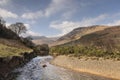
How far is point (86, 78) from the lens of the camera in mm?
55062

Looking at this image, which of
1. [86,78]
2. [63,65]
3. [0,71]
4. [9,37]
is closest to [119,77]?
[86,78]

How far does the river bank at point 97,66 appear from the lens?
55559 millimetres

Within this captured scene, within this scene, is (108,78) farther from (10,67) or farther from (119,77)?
(10,67)

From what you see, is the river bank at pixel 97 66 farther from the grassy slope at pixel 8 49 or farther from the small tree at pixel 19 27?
the small tree at pixel 19 27

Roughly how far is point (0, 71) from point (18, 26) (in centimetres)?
13068

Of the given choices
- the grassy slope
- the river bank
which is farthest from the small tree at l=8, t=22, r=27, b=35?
the river bank

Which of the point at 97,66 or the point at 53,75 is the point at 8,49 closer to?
the point at 53,75

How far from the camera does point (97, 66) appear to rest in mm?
62906

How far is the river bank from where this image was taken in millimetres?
55559

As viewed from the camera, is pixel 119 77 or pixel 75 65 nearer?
pixel 119 77

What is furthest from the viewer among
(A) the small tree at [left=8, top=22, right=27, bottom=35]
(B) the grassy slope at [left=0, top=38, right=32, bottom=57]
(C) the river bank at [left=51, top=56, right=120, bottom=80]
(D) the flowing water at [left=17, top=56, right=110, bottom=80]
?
(A) the small tree at [left=8, top=22, right=27, bottom=35]

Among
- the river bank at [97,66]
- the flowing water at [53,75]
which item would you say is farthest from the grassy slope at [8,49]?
the river bank at [97,66]

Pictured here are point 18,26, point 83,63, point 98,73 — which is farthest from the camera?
point 18,26

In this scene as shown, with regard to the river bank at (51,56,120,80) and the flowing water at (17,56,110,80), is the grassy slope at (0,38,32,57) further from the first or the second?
the river bank at (51,56,120,80)
